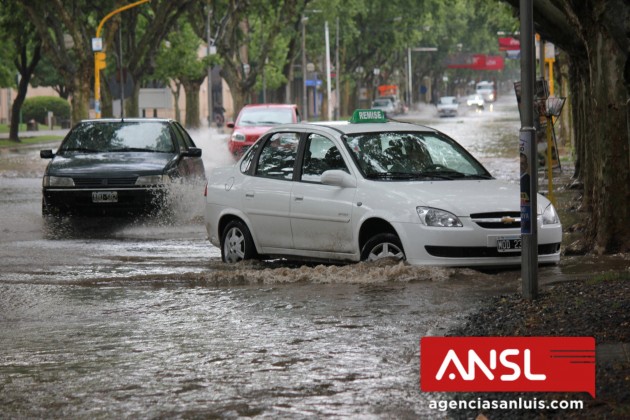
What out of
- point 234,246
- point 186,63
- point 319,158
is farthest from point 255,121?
point 186,63

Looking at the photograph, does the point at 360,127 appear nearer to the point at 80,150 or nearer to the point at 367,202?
the point at 367,202

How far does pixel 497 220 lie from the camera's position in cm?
1163

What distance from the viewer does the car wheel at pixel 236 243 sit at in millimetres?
13609

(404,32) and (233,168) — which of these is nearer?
(233,168)

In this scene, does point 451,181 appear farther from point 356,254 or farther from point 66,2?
point 66,2

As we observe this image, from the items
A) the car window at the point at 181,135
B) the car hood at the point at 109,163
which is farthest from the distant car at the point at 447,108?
the car hood at the point at 109,163

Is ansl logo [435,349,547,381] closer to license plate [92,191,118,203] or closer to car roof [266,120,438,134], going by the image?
car roof [266,120,438,134]

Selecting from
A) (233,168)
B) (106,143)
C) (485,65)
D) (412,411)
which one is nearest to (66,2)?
(106,143)

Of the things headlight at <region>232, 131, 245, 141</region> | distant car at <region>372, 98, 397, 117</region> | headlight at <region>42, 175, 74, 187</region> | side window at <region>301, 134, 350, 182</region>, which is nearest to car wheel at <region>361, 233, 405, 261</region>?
side window at <region>301, 134, 350, 182</region>

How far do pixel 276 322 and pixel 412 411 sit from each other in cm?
311

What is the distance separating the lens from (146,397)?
742 cm

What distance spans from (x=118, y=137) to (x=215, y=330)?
1061cm

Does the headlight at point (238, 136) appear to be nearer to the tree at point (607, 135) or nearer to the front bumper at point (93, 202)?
the front bumper at point (93, 202)

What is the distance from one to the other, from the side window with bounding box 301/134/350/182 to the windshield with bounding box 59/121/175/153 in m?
6.91
